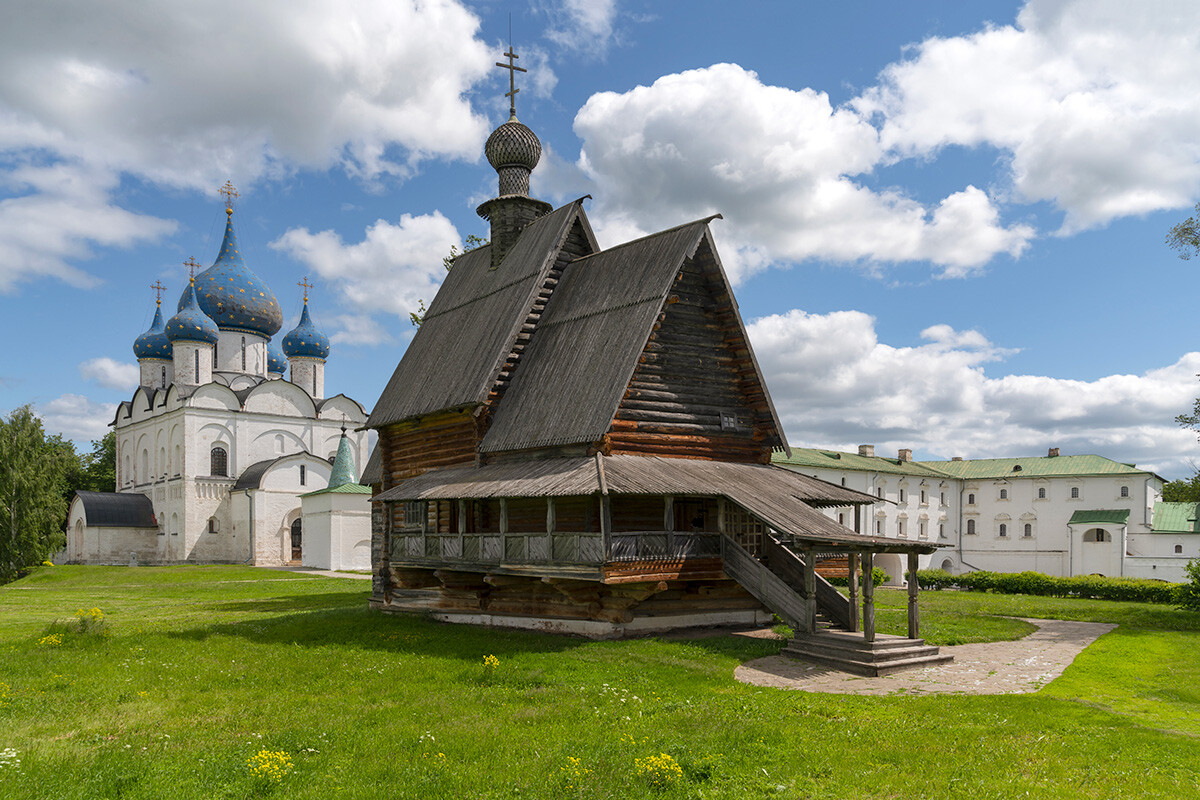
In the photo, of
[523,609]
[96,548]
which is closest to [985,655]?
[523,609]

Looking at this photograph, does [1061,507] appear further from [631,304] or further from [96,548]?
[96,548]

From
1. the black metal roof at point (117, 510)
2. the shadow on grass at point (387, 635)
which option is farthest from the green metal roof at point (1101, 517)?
the black metal roof at point (117, 510)

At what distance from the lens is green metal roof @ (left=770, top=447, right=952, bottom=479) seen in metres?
54.8

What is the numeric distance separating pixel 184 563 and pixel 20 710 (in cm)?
4629

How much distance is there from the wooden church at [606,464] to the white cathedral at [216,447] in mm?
29903

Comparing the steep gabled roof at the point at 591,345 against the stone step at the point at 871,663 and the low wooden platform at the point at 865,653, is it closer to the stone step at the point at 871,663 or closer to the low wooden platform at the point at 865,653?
the low wooden platform at the point at 865,653

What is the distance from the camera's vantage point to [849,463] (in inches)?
2315

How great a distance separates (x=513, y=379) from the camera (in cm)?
2053

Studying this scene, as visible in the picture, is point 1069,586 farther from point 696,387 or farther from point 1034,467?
point 1034,467

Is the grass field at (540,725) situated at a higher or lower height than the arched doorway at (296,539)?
higher

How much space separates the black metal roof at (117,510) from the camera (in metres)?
54.6

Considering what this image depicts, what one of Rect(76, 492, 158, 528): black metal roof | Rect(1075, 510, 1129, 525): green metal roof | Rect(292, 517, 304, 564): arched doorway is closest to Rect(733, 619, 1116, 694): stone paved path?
Rect(292, 517, 304, 564): arched doorway

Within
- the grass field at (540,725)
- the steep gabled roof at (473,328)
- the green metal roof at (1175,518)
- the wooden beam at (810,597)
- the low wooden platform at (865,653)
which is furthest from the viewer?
the green metal roof at (1175,518)

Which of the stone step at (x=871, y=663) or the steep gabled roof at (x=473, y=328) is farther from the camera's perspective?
the steep gabled roof at (x=473, y=328)
